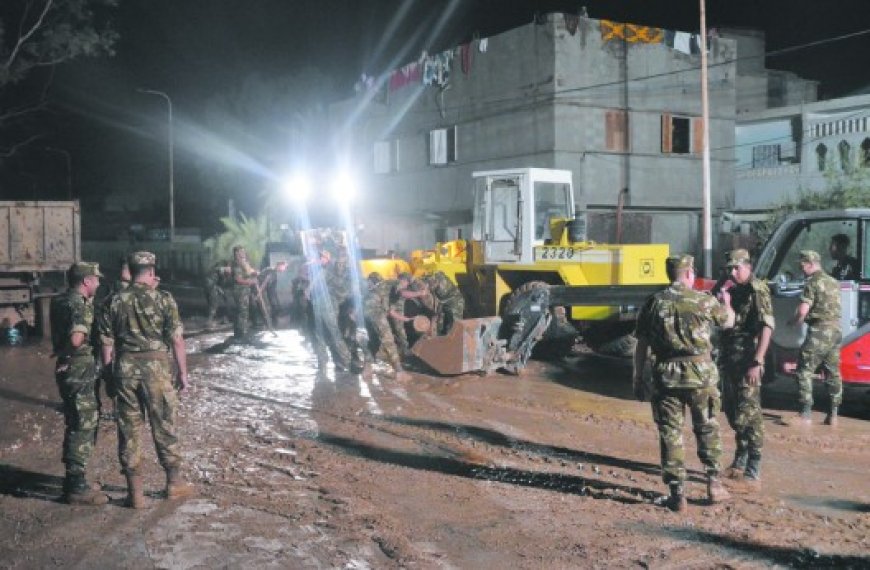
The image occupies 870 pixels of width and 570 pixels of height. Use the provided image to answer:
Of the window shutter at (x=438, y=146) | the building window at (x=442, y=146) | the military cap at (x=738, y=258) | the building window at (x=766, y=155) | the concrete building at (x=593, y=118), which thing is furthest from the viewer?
the window shutter at (x=438, y=146)

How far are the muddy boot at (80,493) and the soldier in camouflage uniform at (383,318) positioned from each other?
210 inches

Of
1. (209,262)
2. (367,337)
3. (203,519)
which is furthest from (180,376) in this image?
(209,262)

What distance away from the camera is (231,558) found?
16.1ft

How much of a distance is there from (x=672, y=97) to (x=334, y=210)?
15181mm

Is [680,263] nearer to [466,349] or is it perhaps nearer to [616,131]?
[466,349]

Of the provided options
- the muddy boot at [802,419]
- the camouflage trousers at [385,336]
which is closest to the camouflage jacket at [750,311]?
the muddy boot at [802,419]

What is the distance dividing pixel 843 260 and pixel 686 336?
13.2 feet

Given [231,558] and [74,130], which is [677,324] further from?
[74,130]

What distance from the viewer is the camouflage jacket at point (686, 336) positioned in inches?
221

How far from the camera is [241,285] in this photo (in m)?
14.1

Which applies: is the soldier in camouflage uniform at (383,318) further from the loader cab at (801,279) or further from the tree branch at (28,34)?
the tree branch at (28,34)

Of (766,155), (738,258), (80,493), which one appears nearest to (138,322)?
(80,493)

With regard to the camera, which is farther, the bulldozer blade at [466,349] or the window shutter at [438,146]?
the window shutter at [438,146]

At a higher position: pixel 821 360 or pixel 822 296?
pixel 822 296
